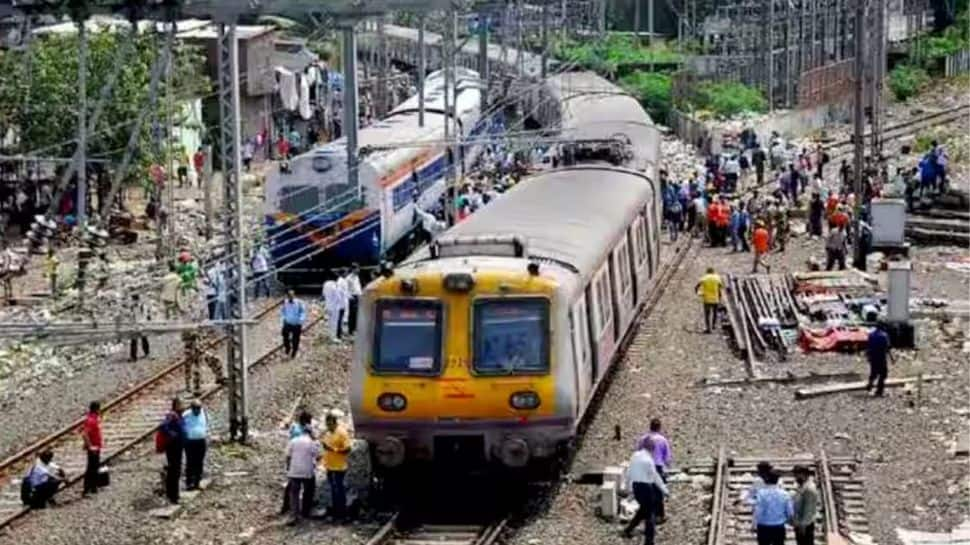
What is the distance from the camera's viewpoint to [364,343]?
55.4ft

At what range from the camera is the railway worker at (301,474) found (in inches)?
666

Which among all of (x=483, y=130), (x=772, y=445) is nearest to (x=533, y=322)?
(x=772, y=445)

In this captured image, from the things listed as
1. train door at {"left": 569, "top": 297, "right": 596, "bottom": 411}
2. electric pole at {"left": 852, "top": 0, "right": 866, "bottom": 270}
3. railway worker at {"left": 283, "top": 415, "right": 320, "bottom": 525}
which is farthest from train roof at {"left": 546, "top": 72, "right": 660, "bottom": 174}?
railway worker at {"left": 283, "top": 415, "right": 320, "bottom": 525}

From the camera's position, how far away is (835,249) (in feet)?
103

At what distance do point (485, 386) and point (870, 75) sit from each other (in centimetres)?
2608

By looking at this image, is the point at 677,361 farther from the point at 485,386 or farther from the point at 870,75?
the point at 870,75

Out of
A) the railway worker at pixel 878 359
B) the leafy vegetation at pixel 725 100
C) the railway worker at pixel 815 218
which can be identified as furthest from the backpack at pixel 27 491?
the leafy vegetation at pixel 725 100

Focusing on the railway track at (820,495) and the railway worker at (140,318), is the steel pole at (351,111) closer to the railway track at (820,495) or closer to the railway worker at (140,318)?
the railway worker at (140,318)

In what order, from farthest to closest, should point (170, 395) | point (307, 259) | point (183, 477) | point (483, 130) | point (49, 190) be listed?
point (483, 130), point (49, 190), point (307, 259), point (170, 395), point (183, 477)

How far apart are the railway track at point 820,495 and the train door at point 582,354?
141 centimetres

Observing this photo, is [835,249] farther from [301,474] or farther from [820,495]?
[301,474]

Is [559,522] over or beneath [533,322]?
beneath

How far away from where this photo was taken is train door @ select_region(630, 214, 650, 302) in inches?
941

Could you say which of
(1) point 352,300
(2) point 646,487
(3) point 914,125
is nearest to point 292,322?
(1) point 352,300
